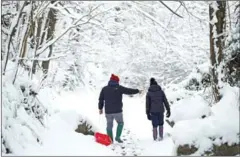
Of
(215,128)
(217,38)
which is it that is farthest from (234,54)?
(215,128)

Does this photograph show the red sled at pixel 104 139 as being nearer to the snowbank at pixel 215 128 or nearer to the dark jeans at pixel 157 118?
the dark jeans at pixel 157 118

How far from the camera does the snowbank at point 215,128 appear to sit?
6.72 metres

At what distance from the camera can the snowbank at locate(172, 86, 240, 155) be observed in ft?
22.0

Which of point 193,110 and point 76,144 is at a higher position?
point 193,110

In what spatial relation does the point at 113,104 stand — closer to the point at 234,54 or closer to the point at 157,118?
the point at 157,118

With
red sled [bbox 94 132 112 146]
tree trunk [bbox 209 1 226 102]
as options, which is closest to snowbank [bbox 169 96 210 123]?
tree trunk [bbox 209 1 226 102]

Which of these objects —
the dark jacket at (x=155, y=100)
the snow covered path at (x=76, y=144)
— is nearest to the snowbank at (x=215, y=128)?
the snow covered path at (x=76, y=144)

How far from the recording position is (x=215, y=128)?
683cm

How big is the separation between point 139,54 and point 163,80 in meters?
3.05

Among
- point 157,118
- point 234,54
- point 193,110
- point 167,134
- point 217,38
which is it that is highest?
point 217,38

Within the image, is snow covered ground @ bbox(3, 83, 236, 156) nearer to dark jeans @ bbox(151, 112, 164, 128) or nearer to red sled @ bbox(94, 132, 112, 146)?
red sled @ bbox(94, 132, 112, 146)

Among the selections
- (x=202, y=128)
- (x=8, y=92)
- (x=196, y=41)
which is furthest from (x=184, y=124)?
(x=196, y=41)

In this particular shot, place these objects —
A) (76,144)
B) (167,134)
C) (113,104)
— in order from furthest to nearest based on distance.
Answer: (167,134) < (113,104) < (76,144)

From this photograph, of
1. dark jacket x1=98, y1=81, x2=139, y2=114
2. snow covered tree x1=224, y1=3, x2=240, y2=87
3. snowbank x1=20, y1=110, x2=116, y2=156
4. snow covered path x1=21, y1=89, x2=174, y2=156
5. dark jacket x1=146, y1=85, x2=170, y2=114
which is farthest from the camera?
dark jacket x1=146, y1=85, x2=170, y2=114
